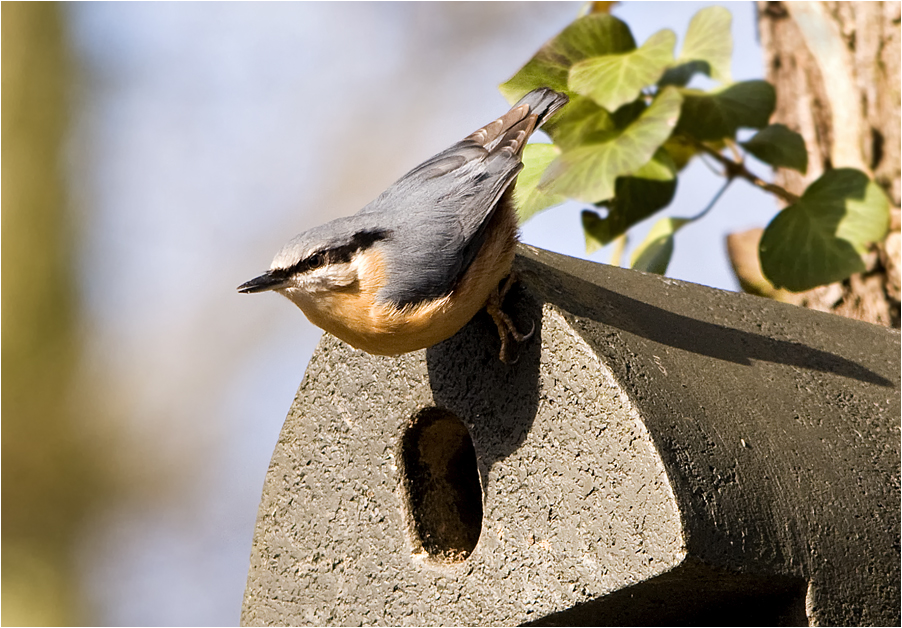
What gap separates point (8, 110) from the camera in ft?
11.9

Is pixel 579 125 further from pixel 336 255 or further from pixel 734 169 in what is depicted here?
pixel 336 255

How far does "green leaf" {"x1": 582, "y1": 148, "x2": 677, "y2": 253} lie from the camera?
7.47 ft

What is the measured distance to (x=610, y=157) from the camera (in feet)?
6.79

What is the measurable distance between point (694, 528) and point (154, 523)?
3.29 m

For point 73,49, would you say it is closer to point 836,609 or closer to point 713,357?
point 713,357

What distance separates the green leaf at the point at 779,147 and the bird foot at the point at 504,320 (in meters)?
1.18

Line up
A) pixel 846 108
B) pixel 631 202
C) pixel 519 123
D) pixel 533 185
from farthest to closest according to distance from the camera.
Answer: pixel 846 108 → pixel 631 202 → pixel 533 185 → pixel 519 123

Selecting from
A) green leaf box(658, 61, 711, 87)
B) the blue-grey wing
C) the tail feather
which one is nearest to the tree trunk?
green leaf box(658, 61, 711, 87)

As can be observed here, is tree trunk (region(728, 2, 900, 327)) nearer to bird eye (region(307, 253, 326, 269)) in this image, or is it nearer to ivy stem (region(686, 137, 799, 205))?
ivy stem (region(686, 137, 799, 205))

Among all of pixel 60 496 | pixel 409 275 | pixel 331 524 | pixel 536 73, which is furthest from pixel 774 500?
pixel 60 496

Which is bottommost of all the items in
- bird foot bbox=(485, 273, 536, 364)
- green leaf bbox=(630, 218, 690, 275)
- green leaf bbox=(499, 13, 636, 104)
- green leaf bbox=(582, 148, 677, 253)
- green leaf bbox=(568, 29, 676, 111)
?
green leaf bbox=(630, 218, 690, 275)

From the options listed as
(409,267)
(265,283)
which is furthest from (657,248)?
(265,283)

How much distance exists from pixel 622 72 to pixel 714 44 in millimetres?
454

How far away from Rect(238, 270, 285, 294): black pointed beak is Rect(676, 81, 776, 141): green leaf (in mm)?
1380
